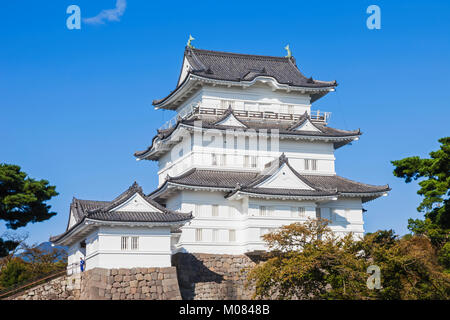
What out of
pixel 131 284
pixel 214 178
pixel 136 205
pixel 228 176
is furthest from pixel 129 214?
pixel 228 176

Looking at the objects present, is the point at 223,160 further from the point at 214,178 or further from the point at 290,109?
the point at 290,109

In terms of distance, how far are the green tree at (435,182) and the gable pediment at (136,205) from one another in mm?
14941

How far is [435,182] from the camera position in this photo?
35.2 m

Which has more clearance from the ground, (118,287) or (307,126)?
(307,126)

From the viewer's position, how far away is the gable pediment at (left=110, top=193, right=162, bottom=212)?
31.3 metres

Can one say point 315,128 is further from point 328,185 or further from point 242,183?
point 242,183

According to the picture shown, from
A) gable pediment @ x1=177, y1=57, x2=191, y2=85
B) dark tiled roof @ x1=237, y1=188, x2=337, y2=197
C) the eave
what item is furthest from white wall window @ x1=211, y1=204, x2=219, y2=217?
gable pediment @ x1=177, y1=57, x2=191, y2=85

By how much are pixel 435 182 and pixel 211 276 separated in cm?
1326

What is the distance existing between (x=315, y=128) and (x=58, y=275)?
17852 millimetres

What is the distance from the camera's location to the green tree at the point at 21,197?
1316 inches

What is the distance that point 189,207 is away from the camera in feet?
119

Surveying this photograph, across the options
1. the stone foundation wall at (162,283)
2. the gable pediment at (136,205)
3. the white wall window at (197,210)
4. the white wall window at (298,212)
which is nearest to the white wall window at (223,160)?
the white wall window at (197,210)

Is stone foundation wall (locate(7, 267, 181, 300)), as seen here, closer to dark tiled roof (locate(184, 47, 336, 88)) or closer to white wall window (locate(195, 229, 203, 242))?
white wall window (locate(195, 229, 203, 242))
